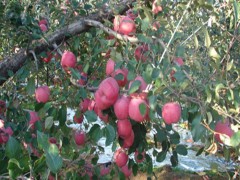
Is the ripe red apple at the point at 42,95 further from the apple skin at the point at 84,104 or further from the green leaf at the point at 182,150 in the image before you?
the green leaf at the point at 182,150

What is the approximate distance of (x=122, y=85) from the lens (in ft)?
3.95

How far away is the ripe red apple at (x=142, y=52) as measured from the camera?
1246 millimetres

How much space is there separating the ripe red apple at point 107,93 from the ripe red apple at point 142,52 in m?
0.16

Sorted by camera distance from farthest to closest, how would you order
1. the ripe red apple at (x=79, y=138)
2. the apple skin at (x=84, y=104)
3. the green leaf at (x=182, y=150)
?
the ripe red apple at (x=79, y=138) → the green leaf at (x=182, y=150) → the apple skin at (x=84, y=104)

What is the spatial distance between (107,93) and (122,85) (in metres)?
0.13

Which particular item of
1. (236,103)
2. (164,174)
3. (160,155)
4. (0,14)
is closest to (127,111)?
(236,103)

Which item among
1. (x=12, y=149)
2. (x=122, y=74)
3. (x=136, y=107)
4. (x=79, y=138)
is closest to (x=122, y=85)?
(x=122, y=74)

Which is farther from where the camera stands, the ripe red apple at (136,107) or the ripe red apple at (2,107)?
the ripe red apple at (2,107)

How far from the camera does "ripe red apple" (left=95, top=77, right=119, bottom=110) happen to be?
3.56 ft

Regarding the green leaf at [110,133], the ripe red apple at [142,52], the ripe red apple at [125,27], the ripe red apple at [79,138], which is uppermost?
the ripe red apple at [125,27]

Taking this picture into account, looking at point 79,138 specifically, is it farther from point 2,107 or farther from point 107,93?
point 107,93

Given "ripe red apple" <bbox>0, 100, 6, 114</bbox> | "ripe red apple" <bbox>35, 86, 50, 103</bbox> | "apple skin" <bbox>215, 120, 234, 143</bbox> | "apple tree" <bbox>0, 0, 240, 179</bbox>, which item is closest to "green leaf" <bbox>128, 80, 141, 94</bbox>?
"apple tree" <bbox>0, 0, 240, 179</bbox>

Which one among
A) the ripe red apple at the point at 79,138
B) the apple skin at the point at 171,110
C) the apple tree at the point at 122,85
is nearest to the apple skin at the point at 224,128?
the apple tree at the point at 122,85

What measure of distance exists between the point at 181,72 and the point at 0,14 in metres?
0.84
